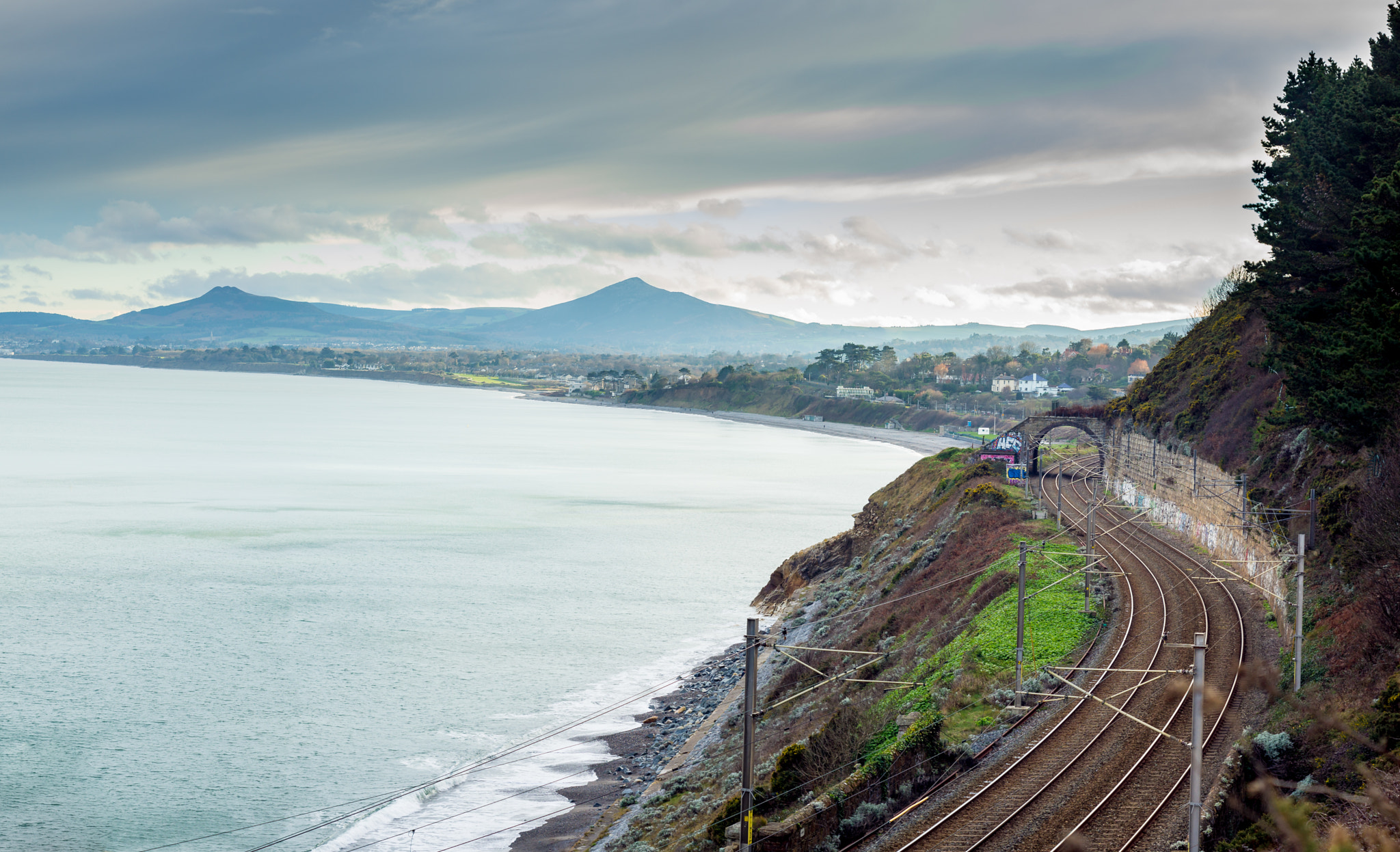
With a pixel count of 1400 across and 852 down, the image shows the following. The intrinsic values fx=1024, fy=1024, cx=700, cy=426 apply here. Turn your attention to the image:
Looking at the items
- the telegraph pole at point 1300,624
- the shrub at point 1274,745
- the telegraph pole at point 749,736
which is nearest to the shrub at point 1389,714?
the shrub at point 1274,745

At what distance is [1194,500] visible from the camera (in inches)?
1804

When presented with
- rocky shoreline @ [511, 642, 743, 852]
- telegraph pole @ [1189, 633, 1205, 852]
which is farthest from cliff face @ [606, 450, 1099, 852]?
telegraph pole @ [1189, 633, 1205, 852]

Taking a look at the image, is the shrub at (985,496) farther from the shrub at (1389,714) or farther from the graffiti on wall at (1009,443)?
the shrub at (1389,714)

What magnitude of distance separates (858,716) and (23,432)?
161 meters

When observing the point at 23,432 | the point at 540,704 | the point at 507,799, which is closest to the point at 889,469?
the point at 540,704

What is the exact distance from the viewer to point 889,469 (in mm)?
126875

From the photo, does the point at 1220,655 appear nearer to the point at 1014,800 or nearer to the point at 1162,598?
the point at 1162,598

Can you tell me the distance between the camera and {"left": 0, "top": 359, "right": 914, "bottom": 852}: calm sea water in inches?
1171

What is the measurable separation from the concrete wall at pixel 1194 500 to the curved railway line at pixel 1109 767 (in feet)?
12.6

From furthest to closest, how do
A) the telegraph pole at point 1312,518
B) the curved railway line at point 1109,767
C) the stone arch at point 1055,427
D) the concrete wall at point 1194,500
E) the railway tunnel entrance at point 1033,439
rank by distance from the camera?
the stone arch at point 1055,427 → the railway tunnel entrance at point 1033,439 → the concrete wall at point 1194,500 → the telegraph pole at point 1312,518 → the curved railway line at point 1109,767

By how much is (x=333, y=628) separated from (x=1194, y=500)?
3984 cm

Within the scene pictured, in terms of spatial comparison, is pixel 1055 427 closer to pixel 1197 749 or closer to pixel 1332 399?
pixel 1332 399

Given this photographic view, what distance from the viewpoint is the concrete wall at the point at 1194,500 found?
32531 millimetres

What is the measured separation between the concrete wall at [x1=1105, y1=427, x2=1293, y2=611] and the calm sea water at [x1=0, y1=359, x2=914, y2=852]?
2108 cm
